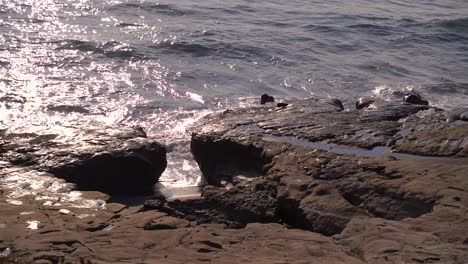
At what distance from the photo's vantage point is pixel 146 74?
506 inches

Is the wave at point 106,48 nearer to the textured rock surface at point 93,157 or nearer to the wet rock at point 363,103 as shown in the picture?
the wet rock at point 363,103

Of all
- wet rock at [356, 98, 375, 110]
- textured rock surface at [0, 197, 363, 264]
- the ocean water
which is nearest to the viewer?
textured rock surface at [0, 197, 363, 264]

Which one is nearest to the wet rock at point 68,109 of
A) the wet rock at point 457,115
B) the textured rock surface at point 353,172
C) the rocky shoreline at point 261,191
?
the rocky shoreline at point 261,191

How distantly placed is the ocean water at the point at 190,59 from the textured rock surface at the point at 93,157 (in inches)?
16.3

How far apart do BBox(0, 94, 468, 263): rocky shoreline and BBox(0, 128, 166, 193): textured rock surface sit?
1cm

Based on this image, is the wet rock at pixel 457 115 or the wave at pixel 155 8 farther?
the wave at pixel 155 8

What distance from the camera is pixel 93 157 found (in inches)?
283

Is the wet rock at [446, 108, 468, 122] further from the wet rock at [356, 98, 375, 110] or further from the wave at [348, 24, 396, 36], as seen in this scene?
the wave at [348, 24, 396, 36]

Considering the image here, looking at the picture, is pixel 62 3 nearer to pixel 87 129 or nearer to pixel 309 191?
pixel 87 129

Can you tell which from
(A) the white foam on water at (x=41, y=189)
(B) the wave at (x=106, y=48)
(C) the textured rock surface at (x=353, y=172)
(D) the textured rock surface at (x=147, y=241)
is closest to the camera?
(D) the textured rock surface at (x=147, y=241)

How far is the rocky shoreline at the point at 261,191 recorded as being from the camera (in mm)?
4926

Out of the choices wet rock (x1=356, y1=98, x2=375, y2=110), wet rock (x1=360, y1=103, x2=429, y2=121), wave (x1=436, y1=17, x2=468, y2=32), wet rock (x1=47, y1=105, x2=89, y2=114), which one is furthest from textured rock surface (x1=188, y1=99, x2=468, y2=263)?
wave (x1=436, y1=17, x2=468, y2=32)

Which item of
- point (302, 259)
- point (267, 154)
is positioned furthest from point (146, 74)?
point (302, 259)

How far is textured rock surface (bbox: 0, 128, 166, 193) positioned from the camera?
23.2 feet
